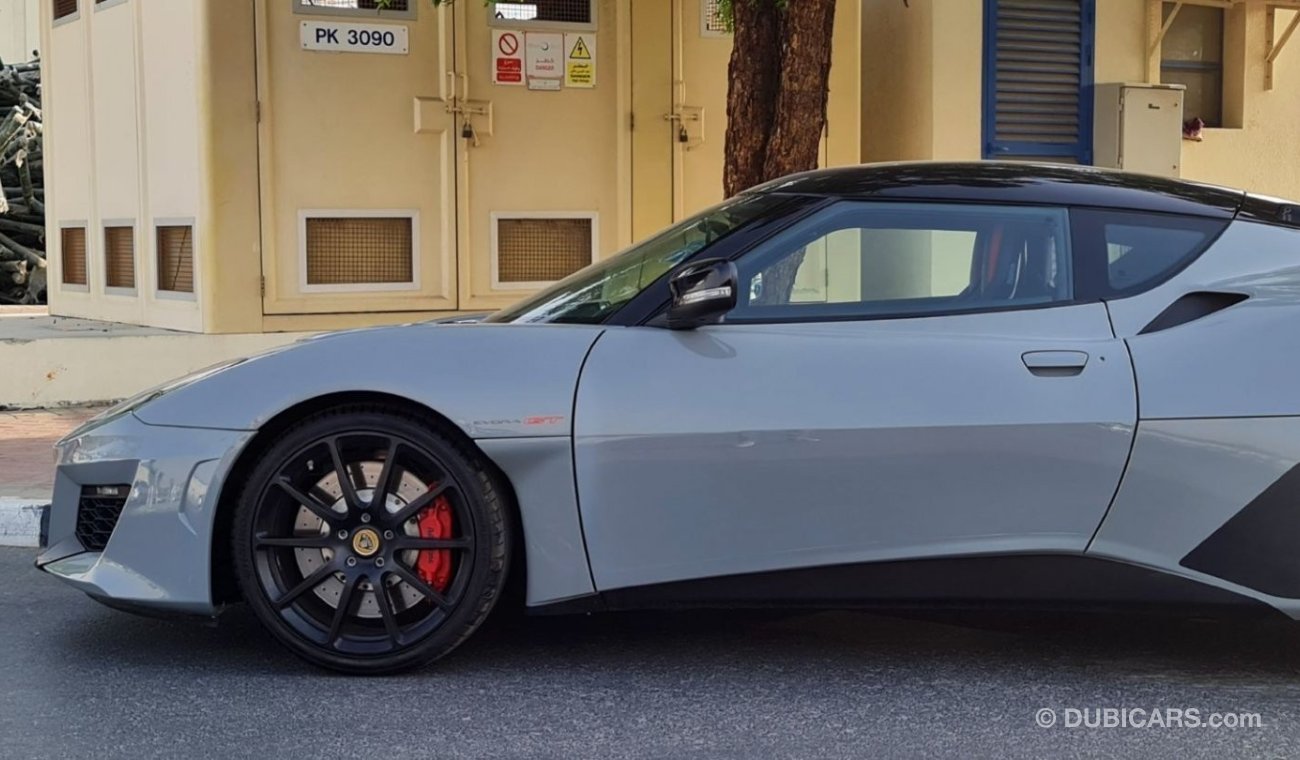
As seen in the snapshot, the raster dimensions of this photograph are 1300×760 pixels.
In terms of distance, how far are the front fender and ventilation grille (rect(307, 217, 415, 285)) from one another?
16.6ft

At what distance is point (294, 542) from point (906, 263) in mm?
1893

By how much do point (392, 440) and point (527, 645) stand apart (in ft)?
2.87

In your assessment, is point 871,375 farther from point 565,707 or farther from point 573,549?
point 565,707

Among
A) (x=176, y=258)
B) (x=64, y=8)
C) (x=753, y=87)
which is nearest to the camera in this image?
(x=753, y=87)

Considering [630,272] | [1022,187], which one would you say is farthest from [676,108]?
[1022,187]

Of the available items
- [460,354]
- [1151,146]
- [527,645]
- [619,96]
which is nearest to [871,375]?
[460,354]

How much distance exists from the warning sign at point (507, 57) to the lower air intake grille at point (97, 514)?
5.74 m

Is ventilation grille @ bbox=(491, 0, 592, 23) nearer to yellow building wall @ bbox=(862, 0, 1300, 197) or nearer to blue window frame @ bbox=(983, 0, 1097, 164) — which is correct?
yellow building wall @ bbox=(862, 0, 1300, 197)

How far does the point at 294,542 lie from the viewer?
3.90m

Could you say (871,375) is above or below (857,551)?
above

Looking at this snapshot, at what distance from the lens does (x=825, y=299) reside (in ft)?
13.0

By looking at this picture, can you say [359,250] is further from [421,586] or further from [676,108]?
[421,586]

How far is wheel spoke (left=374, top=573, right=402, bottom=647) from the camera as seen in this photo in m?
3.88

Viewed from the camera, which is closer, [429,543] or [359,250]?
[429,543]
